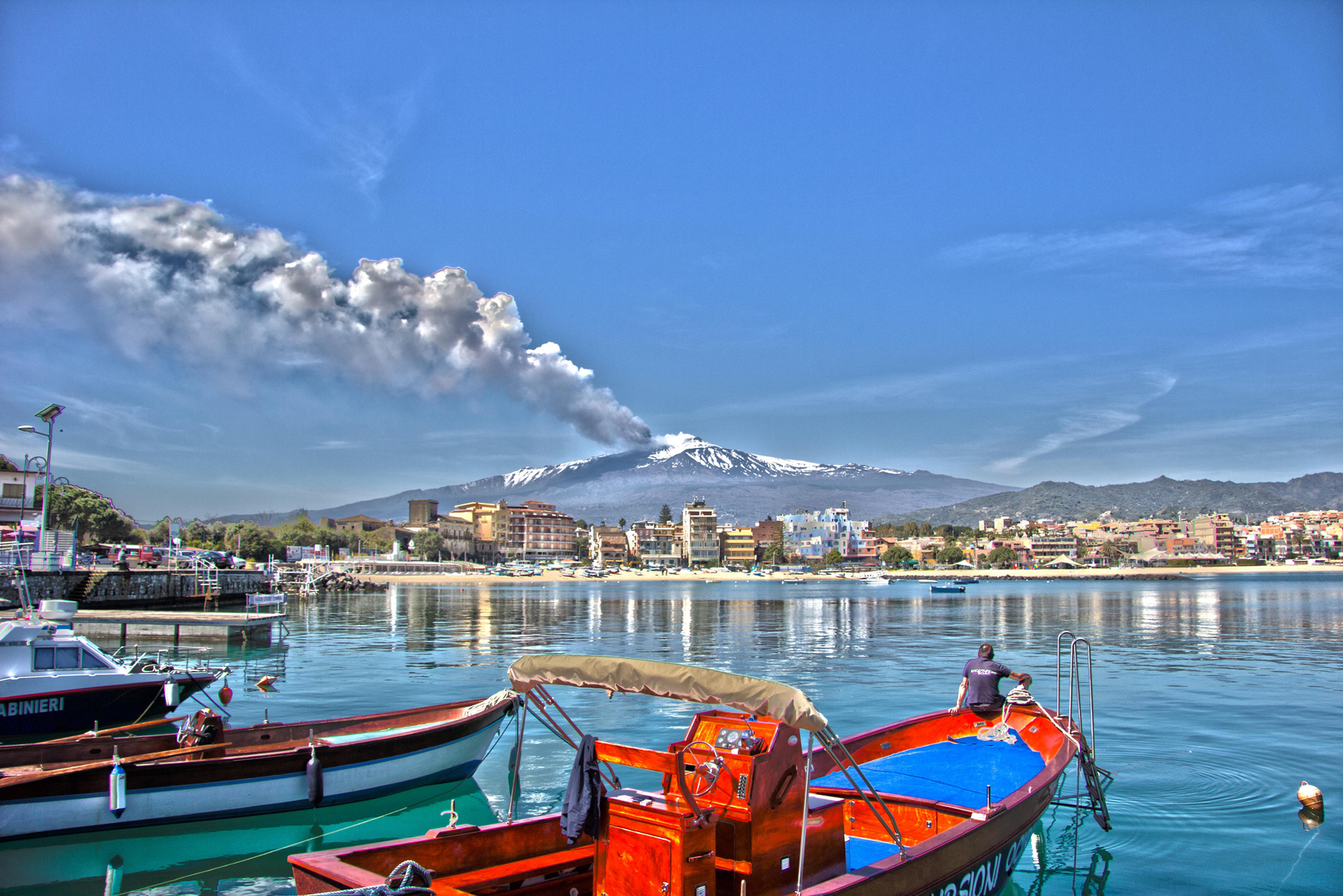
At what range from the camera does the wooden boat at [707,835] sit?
7.34 meters

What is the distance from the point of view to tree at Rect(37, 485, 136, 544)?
94.4m

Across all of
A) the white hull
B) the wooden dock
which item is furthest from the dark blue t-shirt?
the wooden dock

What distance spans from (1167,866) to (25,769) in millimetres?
17089

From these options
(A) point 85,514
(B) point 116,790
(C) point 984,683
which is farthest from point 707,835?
(A) point 85,514

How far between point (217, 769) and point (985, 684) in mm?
12671

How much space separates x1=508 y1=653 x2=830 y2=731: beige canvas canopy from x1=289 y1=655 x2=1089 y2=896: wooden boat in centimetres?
1

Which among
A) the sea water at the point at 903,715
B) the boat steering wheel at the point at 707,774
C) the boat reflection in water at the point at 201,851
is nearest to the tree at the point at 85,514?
the sea water at the point at 903,715

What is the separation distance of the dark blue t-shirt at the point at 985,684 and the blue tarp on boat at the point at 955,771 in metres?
0.66

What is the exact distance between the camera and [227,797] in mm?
13156

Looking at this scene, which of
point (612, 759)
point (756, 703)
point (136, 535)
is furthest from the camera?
point (136, 535)

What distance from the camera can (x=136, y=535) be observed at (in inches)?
5172

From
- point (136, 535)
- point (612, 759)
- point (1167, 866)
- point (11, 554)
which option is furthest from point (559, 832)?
point (136, 535)

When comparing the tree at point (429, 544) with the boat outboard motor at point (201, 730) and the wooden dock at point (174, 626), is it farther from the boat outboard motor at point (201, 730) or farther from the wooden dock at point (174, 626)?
the boat outboard motor at point (201, 730)

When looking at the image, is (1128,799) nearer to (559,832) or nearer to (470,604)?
(559,832)
